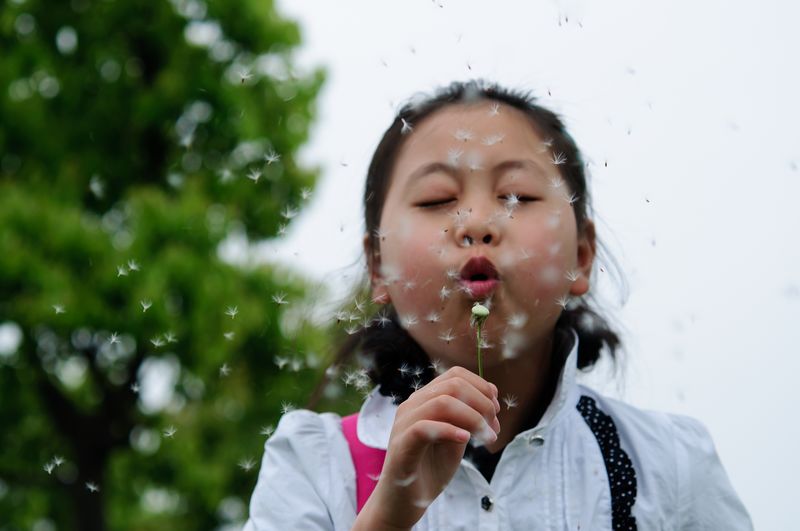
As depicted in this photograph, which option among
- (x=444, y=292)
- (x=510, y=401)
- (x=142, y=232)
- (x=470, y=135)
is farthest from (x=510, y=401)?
(x=142, y=232)

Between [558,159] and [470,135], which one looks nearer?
[470,135]

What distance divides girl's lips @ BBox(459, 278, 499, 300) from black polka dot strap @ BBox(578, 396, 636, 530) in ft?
1.59

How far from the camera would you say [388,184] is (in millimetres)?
2094

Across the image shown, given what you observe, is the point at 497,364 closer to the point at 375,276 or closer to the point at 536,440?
the point at 536,440

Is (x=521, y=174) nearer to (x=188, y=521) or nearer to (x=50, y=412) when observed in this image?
(x=50, y=412)

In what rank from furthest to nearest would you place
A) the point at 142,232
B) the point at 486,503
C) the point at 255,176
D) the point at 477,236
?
the point at 142,232 → the point at 255,176 → the point at 486,503 → the point at 477,236

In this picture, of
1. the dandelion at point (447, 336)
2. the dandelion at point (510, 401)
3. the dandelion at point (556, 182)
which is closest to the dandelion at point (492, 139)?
the dandelion at point (556, 182)

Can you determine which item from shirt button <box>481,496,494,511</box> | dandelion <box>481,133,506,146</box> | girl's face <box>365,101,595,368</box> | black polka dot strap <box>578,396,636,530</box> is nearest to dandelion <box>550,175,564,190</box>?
girl's face <box>365,101,595,368</box>

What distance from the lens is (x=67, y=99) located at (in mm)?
8406

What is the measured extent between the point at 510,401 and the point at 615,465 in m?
0.25

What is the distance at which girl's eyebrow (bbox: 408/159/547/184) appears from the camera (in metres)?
1.87

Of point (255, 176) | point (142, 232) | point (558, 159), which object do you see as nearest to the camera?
point (558, 159)

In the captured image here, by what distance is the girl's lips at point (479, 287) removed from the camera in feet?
5.76

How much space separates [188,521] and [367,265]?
8.45 m
